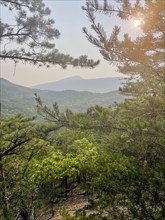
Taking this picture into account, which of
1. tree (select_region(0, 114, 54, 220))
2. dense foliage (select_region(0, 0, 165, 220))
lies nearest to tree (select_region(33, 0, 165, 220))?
dense foliage (select_region(0, 0, 165, 220))

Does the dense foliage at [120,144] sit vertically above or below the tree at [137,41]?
below

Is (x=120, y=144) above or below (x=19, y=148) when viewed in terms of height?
above

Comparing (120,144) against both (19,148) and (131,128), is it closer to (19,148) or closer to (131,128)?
(131,128)

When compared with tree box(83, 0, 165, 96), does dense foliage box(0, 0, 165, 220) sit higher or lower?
lower

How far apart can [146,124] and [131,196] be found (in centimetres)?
231

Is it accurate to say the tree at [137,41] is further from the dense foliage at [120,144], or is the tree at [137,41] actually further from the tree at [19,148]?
the tree at [19,148]

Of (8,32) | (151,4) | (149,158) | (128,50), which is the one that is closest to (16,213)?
(149,158)

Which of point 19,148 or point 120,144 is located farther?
point 19,148

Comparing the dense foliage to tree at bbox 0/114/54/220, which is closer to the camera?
the dense foliage

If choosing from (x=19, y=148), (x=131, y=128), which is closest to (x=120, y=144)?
(x=131, y=128)

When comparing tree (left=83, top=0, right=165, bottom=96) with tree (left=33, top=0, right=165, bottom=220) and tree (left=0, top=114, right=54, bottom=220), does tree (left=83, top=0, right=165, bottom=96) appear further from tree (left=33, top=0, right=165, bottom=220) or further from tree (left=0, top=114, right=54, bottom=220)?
tree (left=0, top=114, right=54, bottom=220)

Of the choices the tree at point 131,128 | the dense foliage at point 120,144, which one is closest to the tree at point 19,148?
the dense foliage at point 120,144

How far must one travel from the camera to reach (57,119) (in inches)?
295

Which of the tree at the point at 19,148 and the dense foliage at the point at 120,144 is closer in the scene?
the dense foliage at the point at 120,144
